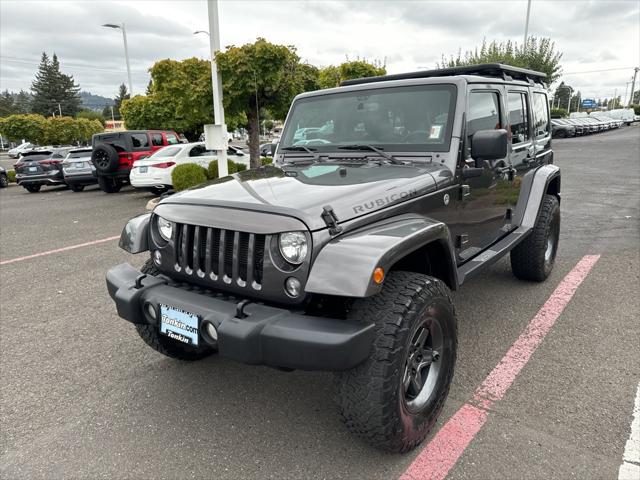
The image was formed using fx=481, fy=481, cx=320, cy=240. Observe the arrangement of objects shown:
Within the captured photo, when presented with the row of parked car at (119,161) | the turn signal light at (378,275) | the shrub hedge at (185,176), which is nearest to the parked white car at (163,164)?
the row of parked car at (119,161)

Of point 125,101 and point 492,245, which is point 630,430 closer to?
point 492,245

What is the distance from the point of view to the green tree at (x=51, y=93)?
76.6m

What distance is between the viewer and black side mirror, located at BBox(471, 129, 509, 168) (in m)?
3.03

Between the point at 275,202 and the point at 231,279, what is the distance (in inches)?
17.4

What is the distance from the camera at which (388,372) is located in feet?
7.02

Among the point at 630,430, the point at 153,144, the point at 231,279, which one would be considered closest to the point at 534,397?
the point at 630,430

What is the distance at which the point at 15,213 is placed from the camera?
11.3 metres

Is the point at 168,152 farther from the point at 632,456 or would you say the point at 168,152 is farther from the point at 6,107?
the point at 6,107

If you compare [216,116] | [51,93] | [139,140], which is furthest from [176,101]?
[51,93]

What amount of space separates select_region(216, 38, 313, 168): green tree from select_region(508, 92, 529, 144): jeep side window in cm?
592

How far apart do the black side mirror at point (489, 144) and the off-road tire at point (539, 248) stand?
1.54m

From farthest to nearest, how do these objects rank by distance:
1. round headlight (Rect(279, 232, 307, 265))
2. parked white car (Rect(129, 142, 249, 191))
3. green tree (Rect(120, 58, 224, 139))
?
green tree (Rect(120, 58, 224, 139)) < parked white car (Rect(129, 142, 249, 191)) < round headlight (Rect(279, 232, 307, 265))

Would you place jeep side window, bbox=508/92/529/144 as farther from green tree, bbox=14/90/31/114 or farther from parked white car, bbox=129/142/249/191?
green tree, bbox=14/90/31/114

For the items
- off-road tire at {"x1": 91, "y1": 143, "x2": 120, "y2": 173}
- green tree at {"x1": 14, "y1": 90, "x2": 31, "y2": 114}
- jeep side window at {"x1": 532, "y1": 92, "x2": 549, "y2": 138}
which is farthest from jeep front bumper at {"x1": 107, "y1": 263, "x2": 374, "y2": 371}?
green tree at {"x1": 14, "y1": 90, "x2": 31, "y2": 114}
